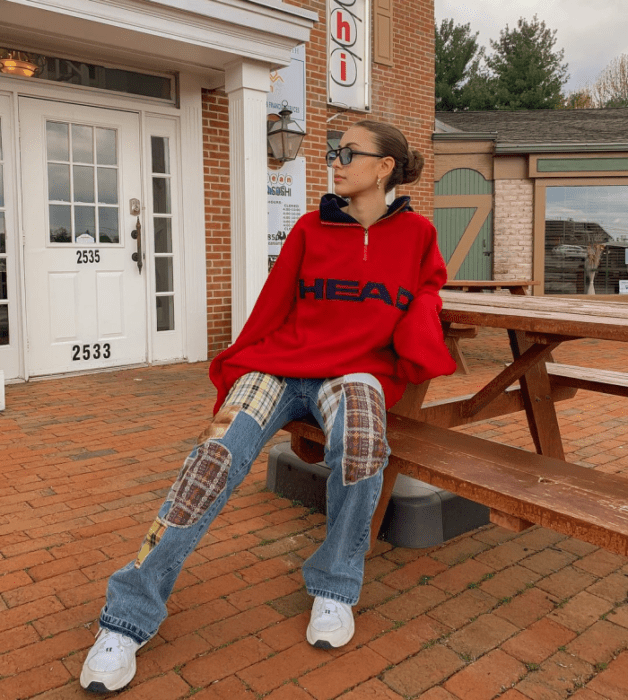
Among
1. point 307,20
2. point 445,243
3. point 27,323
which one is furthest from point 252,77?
point 445,243

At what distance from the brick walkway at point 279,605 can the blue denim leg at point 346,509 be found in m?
0.16

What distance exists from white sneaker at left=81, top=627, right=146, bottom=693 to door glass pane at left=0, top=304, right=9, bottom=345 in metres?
4.58

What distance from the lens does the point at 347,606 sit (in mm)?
2150

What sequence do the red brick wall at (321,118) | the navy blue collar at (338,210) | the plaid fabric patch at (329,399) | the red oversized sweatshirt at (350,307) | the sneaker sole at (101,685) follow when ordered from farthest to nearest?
the red brick wall at (321,118) < the navy blue collar at (338,210) < the red oversized sweatshirt at (350,307) < the plaid fabric patch at (329,399) < the sneaker sole at (101,685)

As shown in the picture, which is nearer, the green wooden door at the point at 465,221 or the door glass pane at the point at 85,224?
the door glass pane at the point at 85,224

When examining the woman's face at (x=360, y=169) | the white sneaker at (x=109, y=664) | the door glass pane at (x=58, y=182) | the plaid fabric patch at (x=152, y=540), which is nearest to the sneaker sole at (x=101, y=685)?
the white sneaker at (x=109, y=664)

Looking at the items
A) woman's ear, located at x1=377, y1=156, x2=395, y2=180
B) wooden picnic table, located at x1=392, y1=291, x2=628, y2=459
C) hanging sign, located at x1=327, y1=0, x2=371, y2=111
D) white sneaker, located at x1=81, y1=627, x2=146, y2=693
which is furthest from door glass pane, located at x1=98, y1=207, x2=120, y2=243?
white sneaker, located at x1=81, y1=627, x2=146, y2=693

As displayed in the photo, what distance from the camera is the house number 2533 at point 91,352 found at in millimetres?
6372

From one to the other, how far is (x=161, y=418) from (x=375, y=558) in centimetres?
248

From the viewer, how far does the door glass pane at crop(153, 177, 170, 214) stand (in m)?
6.85

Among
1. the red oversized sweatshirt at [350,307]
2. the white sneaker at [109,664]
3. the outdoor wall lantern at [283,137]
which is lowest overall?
the white sneaker at [109,664]

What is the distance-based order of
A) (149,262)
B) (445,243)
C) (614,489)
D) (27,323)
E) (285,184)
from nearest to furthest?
(614,489) < (27,323) < (149,262) < (285,184) < (445,243)

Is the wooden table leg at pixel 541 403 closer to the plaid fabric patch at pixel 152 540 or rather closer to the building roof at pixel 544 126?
the plaid fabric patch at pixel 152 540

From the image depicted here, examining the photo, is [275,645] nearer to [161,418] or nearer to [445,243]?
[161,418]
